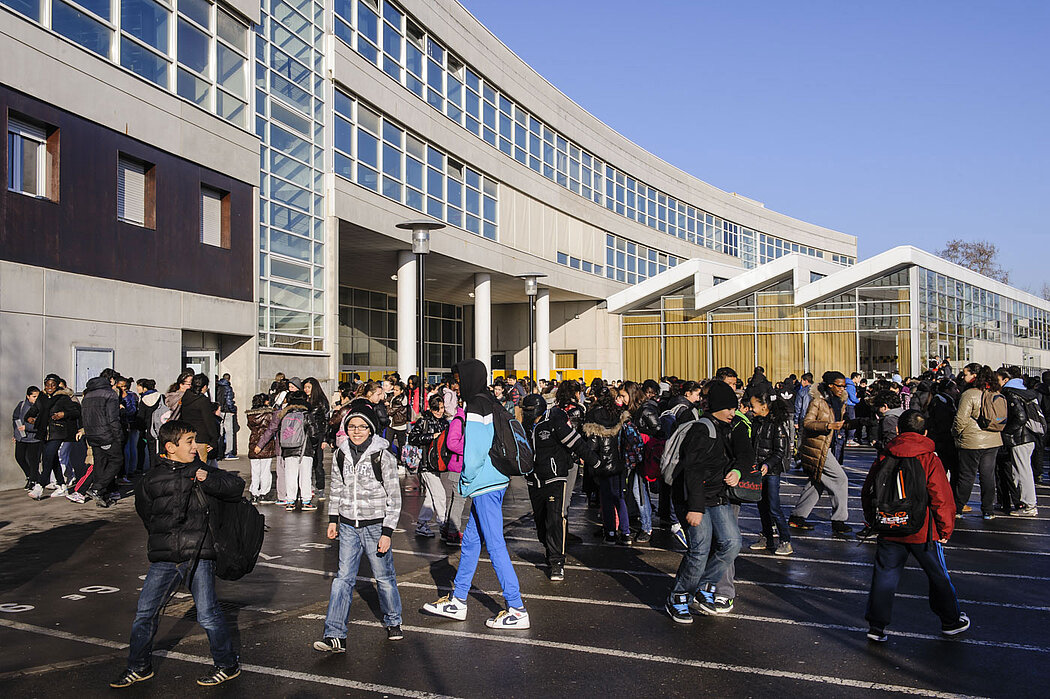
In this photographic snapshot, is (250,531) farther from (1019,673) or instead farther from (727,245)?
(727,245)

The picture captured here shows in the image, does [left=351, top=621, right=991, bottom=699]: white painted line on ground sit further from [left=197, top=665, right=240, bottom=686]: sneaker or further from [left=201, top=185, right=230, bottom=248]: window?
[left=201, top=185, right=230, bottom=248]: window

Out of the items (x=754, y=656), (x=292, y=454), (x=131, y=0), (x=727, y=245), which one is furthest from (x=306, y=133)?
(x=727, y=245)

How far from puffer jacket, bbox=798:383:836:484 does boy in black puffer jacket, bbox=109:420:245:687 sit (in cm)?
718

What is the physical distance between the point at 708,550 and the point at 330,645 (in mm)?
2953

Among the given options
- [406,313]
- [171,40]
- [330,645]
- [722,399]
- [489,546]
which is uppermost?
[171,40]

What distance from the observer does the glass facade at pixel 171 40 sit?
1520cm

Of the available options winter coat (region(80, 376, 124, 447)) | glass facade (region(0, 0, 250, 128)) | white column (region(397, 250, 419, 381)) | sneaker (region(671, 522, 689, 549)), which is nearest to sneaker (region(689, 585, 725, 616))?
sneaker (region(671, 522, 689, 549))

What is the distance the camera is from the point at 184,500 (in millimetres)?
5320

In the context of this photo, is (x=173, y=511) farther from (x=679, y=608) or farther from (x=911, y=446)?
(x=911, y=446)

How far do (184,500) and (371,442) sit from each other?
4.71 ft

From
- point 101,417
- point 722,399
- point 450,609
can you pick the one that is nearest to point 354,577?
point 450,609

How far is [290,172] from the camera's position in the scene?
2208 centimetres

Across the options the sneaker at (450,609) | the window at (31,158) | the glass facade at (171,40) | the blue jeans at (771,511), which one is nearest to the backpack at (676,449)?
the sneaker at (450,609)

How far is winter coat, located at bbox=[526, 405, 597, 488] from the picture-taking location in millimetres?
8570
